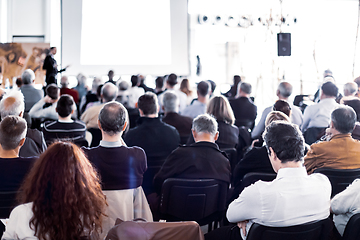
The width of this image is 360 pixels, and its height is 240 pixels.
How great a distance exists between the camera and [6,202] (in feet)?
6.80

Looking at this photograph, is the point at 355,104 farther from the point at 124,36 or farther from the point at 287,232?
the point at 124,36

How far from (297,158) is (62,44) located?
26.7ft

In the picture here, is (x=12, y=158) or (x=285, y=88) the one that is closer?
(x=12, y=158)

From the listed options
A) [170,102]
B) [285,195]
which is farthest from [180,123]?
[285,195]

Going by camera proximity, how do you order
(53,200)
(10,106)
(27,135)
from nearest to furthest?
(53,200) < (27,135) < (10,106)

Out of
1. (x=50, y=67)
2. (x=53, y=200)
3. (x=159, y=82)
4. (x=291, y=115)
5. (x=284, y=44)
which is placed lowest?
(x=53, y=200)

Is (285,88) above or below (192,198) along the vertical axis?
above

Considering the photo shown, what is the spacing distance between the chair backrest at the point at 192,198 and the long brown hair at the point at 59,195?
931mm

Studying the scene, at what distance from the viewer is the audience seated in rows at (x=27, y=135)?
9.59ft

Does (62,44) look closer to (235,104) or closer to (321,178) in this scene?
(235,104)

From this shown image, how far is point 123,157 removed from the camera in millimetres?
2381

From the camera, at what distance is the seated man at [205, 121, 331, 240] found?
1.69 meters

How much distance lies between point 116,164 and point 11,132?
0.68m

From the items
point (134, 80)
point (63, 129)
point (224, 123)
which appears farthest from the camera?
point (134, 80)
